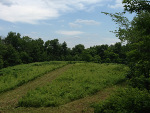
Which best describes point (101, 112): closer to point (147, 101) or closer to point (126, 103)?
point (126, 103)

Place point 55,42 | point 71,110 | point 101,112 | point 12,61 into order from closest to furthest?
1. point 101,112
2. point 71,110
3. point 12,61
4. point 55,42

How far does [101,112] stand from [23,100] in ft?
20.6

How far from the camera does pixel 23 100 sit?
958cm

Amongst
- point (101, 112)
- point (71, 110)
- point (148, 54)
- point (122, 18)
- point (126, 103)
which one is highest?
point (122, 18)

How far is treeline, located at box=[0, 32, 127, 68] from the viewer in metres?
42.4

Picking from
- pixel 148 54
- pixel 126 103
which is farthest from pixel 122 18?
pixel 126 103

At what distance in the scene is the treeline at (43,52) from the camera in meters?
42.4

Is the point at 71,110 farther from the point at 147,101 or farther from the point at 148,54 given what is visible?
the point at 148,54

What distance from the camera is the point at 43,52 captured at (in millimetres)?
57969

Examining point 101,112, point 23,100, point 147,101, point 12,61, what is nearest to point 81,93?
point 23,100

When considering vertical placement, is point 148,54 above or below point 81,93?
above

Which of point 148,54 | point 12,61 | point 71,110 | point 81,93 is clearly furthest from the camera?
point 12,61

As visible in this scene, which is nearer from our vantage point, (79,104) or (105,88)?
(79,104)

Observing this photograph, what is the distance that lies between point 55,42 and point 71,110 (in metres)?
53.9
